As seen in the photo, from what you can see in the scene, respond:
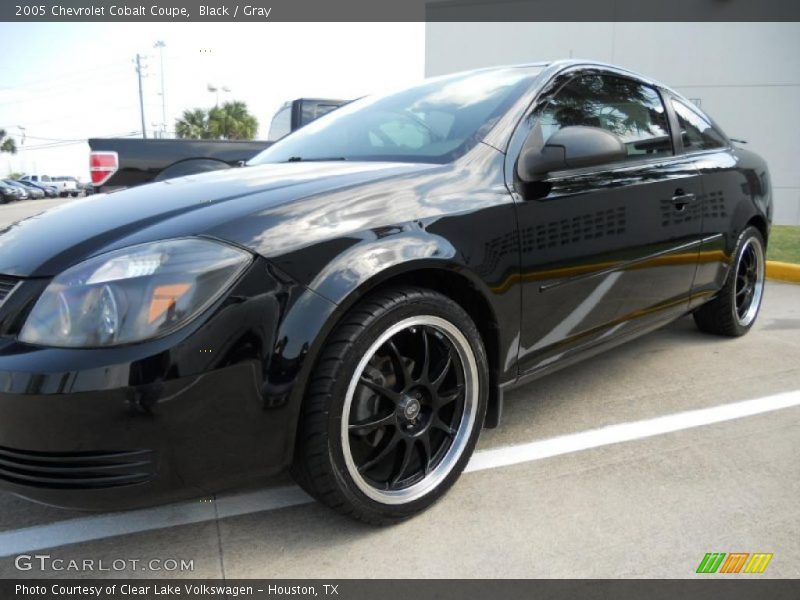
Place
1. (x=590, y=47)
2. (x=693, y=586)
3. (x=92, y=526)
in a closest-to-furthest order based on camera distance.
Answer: (x=693, y=586) < (x=92, y=526) < (x=590, y=47)

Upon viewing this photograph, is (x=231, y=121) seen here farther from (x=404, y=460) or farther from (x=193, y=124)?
(x=404, y=460)

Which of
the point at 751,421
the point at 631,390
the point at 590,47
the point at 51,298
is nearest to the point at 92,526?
the point at 51,298

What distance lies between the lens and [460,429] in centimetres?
208

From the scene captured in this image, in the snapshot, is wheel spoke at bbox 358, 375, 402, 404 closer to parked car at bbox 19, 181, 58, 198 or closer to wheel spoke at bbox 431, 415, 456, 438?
wheel spoke at bbox 431, 415, 456, 438

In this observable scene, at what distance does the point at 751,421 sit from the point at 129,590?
2478 millimetres

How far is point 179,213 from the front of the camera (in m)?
1.73

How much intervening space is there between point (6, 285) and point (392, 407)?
44.5 inches

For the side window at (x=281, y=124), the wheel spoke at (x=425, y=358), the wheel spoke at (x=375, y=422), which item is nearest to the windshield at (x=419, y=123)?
the wheel spoke at (x=425, y=358)

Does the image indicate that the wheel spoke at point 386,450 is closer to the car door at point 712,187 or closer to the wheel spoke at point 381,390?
the wheel spoke at point 381,390

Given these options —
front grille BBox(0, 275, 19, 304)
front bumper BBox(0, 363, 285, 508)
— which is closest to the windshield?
front bumper BBox(0, 363, 285, 508)

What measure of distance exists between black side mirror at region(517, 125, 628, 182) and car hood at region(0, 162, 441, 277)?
0.38 m

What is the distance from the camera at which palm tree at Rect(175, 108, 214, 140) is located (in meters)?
43.9

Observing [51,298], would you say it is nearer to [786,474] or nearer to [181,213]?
[181,213]

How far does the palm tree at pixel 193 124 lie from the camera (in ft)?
144
